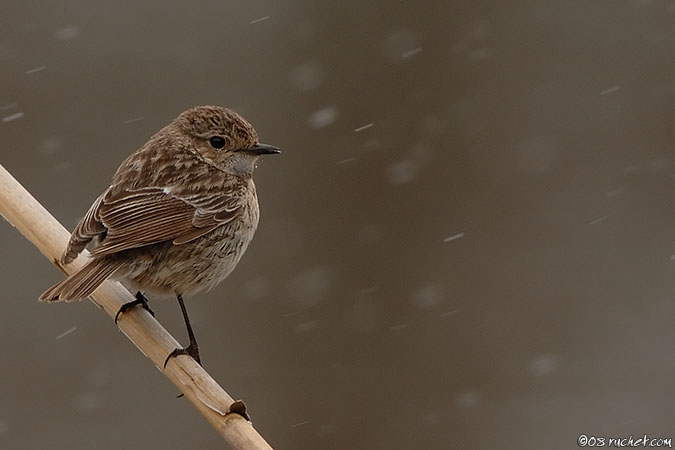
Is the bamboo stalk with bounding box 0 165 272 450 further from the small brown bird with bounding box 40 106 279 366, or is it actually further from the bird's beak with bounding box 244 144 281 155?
the bird's beak with bounding box 244 144 281 155

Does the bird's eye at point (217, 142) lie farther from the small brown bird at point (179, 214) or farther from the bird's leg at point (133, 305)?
the bird's leg at point (133, 305)

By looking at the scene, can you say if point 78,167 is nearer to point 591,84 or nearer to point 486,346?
point 486,346

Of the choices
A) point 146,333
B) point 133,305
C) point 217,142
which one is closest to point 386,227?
point 217,142

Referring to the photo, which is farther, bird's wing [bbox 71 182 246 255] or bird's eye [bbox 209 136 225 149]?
bird's eye [bbox 209 136 225 149]

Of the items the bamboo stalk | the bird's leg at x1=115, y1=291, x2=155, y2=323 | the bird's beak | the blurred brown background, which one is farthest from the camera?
the blurred brown background

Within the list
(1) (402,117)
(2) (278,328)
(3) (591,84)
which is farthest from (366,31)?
(2) (278,328)

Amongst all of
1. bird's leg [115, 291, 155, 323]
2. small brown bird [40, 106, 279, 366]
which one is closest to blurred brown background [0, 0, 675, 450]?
small brown bird [40, 106, 279, 366]

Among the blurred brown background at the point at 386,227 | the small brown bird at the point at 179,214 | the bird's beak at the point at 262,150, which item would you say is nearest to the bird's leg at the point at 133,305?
the small brown bird at the point at 179,214
